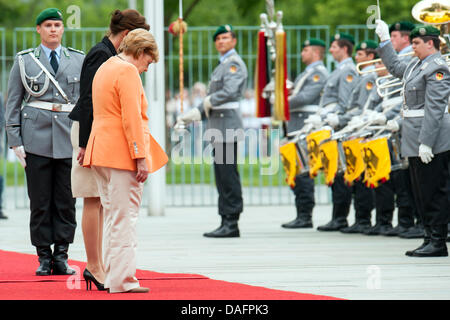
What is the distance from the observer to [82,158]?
6.64m

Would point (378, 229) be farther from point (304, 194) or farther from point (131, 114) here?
point (131, 114)

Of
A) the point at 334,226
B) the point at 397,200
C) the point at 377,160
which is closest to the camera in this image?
the point at 377,160

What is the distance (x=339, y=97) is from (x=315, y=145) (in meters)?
0.66

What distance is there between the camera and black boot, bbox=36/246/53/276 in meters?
7.49

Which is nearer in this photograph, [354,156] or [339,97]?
[354,156]

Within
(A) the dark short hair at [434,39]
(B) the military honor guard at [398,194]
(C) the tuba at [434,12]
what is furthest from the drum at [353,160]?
(A) the dark short hair at [434,39]

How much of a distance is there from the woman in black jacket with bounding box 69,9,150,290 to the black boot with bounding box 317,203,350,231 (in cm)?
457

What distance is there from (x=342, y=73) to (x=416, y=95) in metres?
2.50

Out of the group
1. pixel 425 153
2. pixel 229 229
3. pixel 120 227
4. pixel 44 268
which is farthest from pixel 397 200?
pixel 120 227

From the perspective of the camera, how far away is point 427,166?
8461 mm

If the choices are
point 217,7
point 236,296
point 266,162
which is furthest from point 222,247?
point 217,7

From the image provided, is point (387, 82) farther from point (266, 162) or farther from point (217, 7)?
point (217, 7)

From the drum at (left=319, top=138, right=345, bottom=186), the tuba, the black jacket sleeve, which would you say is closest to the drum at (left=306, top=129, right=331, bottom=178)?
the drum at (left=319, top=138, right=345, bottom=186)

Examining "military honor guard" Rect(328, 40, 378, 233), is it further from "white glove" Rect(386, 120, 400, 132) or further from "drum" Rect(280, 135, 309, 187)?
"white glove" Rect(386, 120, 400, 132)
